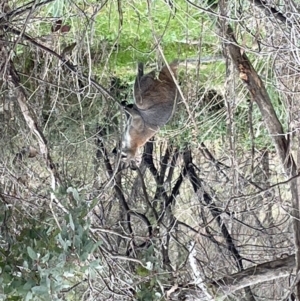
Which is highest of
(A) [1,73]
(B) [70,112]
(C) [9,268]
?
(A) [1,73]

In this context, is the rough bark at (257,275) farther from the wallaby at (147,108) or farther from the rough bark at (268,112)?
the wallaby at (147,108)

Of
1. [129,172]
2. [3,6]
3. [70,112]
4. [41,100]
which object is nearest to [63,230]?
[3,6]

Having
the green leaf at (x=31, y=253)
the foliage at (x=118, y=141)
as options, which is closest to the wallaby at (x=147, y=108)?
the foliage at (x=118, y=141)

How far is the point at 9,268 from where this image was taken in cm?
69

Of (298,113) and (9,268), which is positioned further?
(298,113)

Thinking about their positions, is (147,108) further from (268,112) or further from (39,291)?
(39,291)

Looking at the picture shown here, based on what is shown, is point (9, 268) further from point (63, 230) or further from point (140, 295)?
point (140, 295)

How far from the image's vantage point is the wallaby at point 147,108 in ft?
5.05

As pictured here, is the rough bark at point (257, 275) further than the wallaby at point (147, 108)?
No

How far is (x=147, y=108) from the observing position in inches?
A: 64.6

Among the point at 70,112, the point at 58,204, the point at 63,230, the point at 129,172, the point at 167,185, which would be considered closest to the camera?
the point at 63,230

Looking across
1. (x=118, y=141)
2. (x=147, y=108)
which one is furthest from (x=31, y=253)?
(x=147, y=108)

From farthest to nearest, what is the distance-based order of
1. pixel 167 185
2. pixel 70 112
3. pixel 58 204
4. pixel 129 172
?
pixel 129 172, pixel 167 185, pixel 70 112, pixel 58 204

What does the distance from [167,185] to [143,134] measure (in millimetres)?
183
